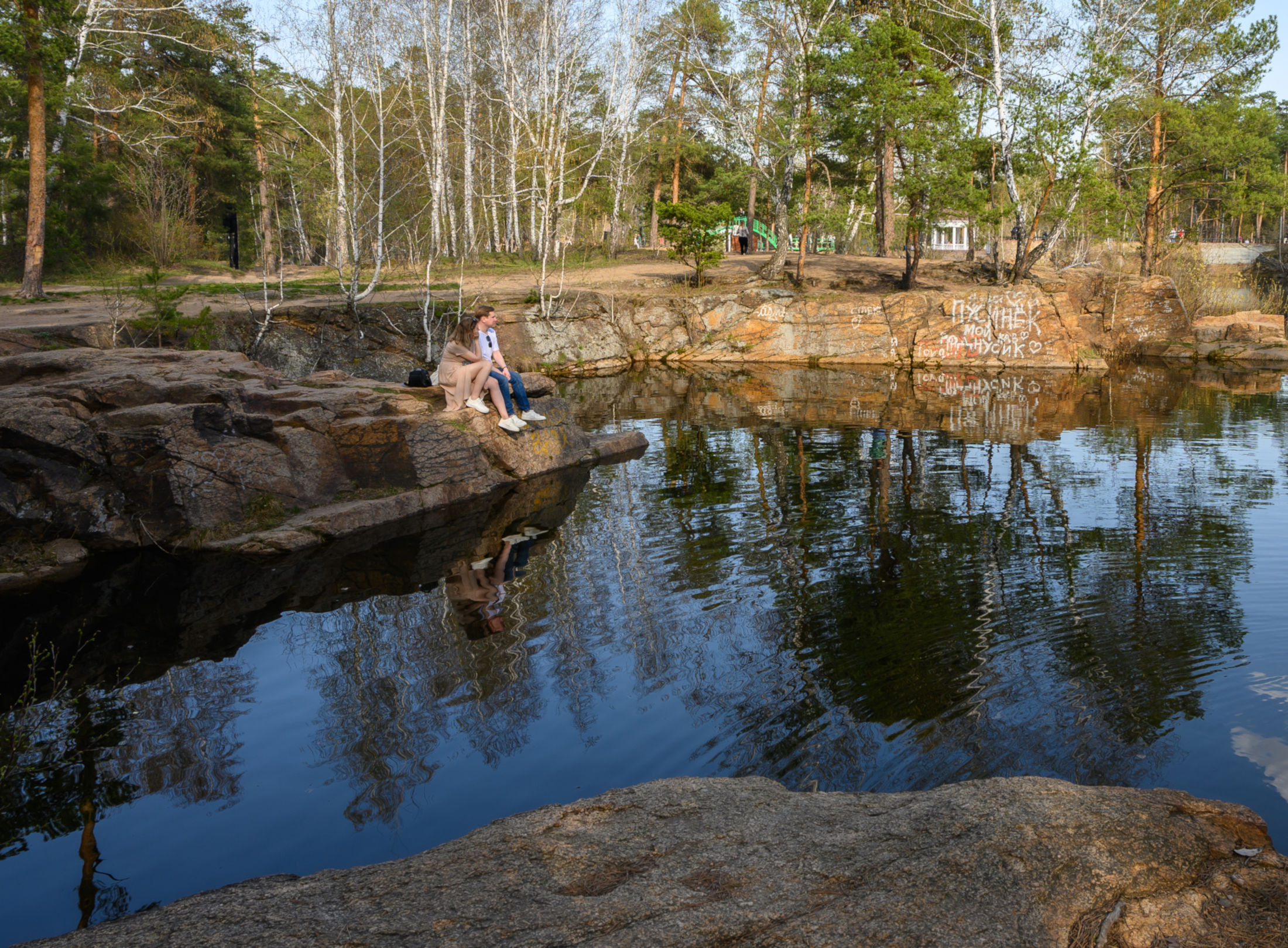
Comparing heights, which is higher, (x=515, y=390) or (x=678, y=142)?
(x=678, y=142)

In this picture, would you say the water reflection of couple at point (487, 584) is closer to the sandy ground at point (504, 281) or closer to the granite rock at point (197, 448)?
the granite rock at point (197, 448)

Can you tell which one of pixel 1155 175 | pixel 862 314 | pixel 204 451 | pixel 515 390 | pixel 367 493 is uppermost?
pixel 1155 175

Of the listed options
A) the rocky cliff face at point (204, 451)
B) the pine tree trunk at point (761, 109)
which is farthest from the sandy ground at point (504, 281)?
the rocky cliff face at point (204, 451)

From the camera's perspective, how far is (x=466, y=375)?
1248 centimetres

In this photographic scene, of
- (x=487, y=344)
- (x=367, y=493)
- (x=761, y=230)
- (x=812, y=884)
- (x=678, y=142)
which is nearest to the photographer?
(x=812, y=884)

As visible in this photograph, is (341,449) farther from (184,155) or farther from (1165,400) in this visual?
(184,155)

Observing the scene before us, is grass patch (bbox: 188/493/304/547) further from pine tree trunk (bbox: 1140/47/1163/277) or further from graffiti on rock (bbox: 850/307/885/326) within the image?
pine tree trunk (bbox: 1140/47/1163/277)

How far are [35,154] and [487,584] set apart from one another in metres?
16.4

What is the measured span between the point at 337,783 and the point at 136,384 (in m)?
7.39

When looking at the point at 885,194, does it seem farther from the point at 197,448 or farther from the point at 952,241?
the point at 952,241

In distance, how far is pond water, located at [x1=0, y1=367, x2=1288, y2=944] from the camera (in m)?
4.77

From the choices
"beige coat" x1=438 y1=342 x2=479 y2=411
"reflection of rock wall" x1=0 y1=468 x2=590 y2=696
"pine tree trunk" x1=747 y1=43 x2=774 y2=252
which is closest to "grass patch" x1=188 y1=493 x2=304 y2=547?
"reflection of rock wall" x1=0 y1=468 x2=590 y2=696

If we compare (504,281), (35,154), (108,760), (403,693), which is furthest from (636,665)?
(504,281)

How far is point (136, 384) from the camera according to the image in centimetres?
1066
